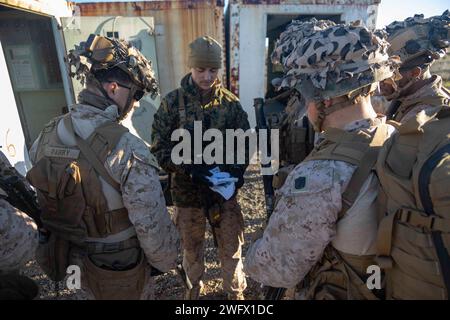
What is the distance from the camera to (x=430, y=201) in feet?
3.10

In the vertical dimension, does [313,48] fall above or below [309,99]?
above

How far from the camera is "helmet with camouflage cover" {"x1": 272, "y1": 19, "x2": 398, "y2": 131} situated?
1.29 metres

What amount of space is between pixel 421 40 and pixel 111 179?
261cm

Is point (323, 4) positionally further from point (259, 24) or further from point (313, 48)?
point (313, 48)

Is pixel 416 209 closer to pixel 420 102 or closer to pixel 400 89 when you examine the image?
pixel 420 102

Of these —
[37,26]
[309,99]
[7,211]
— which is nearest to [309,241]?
[309,99]

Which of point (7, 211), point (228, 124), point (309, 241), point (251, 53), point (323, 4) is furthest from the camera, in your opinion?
point (251, 53)

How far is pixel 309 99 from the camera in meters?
1.37

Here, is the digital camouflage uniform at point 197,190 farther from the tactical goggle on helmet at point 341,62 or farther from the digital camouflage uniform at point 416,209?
the digital camouflage uniform at point 416,209

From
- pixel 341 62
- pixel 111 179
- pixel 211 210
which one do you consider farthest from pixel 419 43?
pixel 111 179

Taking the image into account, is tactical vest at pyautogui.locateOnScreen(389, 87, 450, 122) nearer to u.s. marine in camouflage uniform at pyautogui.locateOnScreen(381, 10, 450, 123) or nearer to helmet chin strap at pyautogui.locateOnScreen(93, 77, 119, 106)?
u.s. marine in camouflage uniform at pyautogui.locateOnScreen(381, 10, 450, 123)

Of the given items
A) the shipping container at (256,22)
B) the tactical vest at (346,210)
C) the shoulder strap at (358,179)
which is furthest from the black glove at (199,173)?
the shipping container at (256,22)
